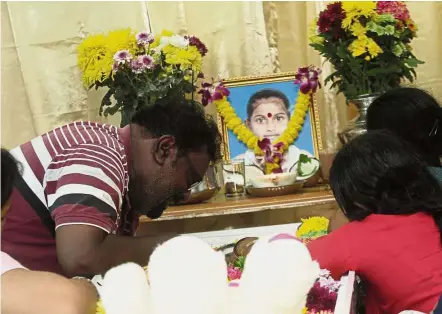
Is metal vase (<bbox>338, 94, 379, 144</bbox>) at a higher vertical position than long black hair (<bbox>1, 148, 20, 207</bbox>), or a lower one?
lower

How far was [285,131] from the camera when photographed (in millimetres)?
1899

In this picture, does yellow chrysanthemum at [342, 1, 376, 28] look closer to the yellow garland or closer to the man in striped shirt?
the yellow garland

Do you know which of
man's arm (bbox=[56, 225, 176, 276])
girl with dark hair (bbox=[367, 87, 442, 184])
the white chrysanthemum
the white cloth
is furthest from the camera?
the white cloth

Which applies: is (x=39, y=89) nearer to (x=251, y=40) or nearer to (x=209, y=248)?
(x=251, y=40)

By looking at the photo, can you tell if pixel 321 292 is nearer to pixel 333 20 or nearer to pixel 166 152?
pixel 166 152

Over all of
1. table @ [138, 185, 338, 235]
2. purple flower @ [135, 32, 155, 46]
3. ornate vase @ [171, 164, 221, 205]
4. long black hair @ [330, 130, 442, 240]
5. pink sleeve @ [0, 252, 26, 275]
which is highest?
purple flower @ [135, 32, 155, 46]

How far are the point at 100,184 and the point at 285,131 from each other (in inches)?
40.7

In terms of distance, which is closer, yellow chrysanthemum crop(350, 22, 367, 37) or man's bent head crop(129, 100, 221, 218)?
man's bent head crop(129, 100, 221, 218)

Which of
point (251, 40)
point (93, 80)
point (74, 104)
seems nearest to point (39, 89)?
point (74, 104)

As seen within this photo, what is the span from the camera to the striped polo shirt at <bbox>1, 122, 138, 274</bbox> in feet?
3.08

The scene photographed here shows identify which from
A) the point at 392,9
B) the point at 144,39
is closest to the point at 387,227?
the point at 392,9

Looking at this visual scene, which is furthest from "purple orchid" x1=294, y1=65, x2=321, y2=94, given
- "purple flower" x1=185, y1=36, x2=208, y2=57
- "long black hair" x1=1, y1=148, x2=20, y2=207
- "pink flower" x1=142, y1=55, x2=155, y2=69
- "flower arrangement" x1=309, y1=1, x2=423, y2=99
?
"long black hair" x1=1, y1=148, x2=20, y2=207

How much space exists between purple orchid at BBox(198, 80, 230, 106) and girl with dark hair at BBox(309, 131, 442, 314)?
0.76m

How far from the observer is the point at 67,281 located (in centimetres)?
51
